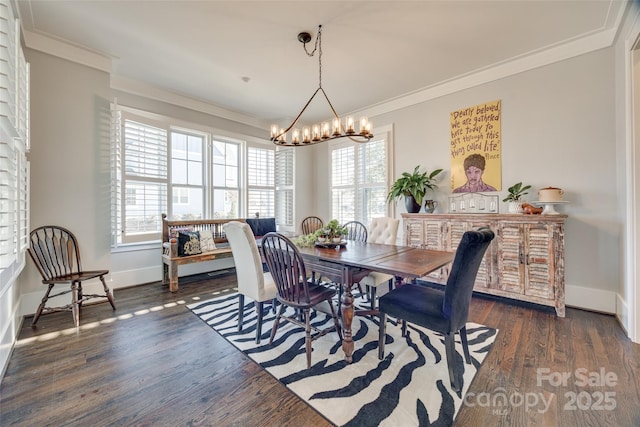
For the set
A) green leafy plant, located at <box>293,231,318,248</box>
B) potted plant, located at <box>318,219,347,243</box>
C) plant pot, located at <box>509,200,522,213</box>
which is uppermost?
→ plant pot, located at <box>509,200,522,213</box>

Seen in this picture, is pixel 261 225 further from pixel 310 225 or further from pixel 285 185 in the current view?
pixel 285 185

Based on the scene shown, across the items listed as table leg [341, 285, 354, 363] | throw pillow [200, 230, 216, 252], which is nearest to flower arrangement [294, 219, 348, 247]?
table leg [341, 285, 354, 363]

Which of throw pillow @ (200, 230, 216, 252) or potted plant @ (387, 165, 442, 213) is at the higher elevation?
potted plant @ (387, 165, 442, 213)

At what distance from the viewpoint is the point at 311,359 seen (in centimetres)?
204

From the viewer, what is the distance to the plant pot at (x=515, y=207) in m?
3.10

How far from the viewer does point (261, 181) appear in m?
5.46

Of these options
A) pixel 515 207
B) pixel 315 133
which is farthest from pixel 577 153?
pixel 315 133

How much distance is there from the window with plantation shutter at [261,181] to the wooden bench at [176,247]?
2.65ft

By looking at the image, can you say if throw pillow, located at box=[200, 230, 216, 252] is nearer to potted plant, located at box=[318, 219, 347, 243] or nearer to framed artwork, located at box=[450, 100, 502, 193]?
potted plant, located at box=[318, 219, 347, 243]

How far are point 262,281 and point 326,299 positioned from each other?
1.87 feet

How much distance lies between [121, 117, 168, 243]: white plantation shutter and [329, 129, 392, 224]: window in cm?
308

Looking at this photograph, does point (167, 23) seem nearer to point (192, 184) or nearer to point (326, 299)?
point (192, 184)

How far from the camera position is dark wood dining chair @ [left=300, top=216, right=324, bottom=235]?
5.11 metres

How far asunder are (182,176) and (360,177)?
314 centimetres
